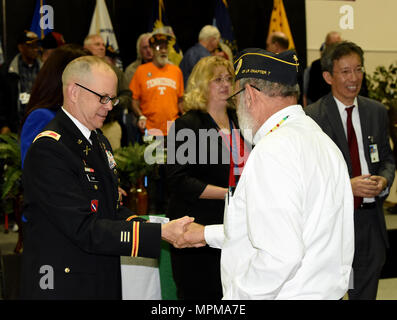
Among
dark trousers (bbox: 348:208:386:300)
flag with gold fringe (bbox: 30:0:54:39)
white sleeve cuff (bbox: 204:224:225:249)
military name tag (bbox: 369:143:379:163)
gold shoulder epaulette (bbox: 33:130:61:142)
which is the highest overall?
flag with gold fringe (bbox: 30:0:54:39)

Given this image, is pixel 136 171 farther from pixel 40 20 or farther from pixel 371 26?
pixel 371 26

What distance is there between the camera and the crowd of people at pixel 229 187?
1850mm

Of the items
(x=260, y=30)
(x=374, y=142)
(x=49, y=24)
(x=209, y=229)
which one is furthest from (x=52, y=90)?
(x=260, y=30)

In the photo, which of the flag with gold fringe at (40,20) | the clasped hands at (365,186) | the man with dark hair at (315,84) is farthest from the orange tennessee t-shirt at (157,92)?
the clasped hands at (365,186)

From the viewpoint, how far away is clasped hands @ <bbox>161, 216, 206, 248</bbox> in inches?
104

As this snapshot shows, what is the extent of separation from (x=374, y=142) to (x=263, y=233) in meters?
2.06

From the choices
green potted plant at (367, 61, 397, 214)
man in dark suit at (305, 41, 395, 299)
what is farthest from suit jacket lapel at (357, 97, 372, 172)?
green potted plant at (367, 61, 397, 214)

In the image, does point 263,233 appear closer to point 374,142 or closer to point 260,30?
point 374,142

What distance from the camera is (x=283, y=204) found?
1783 millimetres

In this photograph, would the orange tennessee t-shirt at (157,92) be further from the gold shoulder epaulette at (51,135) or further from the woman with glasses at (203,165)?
the gold shoulder epaulette at (51,135)

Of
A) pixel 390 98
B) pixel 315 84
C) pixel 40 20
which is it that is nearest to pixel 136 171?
pixel 315 84

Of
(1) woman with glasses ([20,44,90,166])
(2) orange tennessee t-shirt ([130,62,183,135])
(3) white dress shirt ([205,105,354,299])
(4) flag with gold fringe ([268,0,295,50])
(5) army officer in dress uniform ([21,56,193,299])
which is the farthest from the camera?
(4) flag with gold fringe ([268,0,295,50])

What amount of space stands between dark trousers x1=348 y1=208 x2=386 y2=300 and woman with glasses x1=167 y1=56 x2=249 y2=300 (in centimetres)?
83

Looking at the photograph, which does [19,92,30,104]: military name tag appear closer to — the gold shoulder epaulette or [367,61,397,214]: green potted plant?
the gold shoulder epaulette
